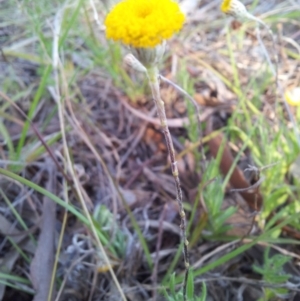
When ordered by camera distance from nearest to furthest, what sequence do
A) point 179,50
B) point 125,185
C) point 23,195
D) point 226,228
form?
point 226,228 → point 23,195 → point 125,185 → point 179,50

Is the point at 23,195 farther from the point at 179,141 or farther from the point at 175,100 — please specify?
the point at 175,100

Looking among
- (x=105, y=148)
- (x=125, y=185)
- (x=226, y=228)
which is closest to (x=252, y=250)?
(x=226, y=228)

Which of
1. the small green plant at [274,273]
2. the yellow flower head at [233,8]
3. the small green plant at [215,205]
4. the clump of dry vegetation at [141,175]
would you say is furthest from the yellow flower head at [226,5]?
the small green plant at [274,273]

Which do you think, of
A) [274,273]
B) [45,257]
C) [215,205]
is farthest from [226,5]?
[45,257]

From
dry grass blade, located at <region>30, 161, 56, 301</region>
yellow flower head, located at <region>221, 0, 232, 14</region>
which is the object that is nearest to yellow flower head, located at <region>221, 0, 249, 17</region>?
yellow flower head, located at <region>221, 0, 232, 14</region>

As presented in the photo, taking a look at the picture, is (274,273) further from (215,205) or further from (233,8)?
(233,8)

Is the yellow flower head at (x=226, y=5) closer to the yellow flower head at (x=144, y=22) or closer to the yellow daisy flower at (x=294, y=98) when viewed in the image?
the yellow flower head at (x=144, y=22)
